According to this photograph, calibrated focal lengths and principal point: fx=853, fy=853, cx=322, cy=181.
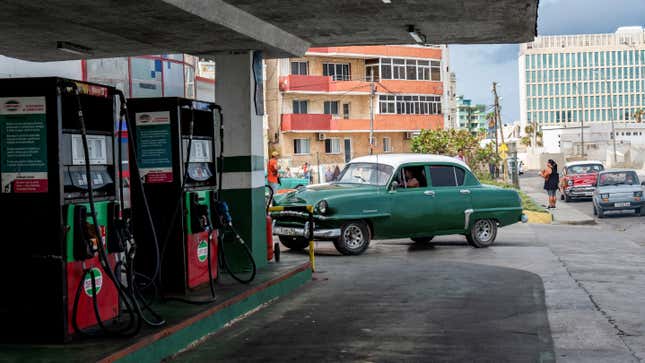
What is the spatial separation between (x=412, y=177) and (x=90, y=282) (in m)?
10.1

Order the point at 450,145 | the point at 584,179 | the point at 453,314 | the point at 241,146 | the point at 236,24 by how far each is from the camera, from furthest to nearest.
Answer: the point at 450,145
the point at 584,179
the point at 241,146
the point at 236,24
the point at 453,314

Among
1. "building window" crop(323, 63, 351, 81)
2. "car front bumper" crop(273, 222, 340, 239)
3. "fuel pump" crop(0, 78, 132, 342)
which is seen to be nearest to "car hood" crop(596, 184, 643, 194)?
"car front bumper" crop(273, 222, 340, 239)

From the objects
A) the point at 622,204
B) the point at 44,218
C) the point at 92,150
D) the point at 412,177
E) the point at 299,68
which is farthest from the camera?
the point at 299,68

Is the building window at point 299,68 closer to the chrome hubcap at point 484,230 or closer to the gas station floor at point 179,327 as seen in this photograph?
the chrome hubcap at point 484,230

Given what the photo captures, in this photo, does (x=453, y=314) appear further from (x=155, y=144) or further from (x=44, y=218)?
(x=44, y=218)

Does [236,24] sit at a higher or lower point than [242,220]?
higher

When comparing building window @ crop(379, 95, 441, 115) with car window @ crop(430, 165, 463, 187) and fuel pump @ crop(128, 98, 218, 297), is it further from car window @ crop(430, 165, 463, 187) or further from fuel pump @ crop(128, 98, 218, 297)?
fuel pump @ crop(128, 98, 218, 297)

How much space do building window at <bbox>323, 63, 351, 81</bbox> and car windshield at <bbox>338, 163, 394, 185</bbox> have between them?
48888mm

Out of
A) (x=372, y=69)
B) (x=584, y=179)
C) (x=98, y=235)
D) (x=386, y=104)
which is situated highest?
(x=372, y=69)

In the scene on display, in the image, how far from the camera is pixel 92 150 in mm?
7160

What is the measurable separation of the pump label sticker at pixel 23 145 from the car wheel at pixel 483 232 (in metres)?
12.0

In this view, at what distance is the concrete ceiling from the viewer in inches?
367

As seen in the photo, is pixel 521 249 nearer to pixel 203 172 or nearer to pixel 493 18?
pixel 493 18

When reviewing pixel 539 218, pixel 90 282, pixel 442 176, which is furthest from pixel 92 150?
pixel 539 218
